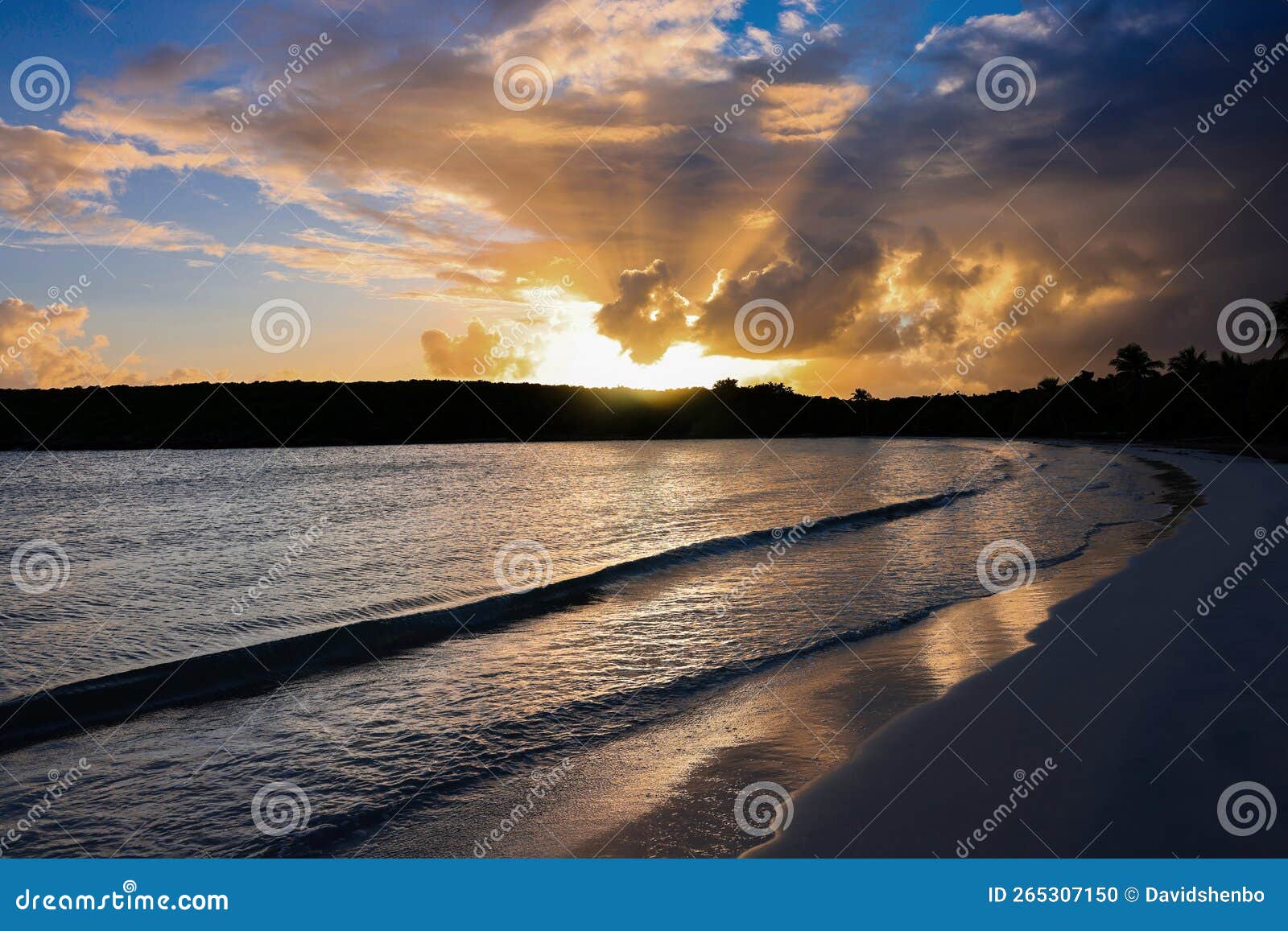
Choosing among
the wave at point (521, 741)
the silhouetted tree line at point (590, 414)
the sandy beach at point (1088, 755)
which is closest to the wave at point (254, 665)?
the wave at point (521, 741)

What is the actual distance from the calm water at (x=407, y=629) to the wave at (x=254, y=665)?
0.20 feet

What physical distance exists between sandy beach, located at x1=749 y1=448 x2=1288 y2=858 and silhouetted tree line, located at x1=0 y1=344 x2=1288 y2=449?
85.0m

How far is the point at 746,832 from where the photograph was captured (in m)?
5.42

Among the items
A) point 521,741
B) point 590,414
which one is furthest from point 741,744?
point 590,414

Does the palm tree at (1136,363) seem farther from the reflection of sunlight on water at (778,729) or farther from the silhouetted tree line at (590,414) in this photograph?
the reflection of sunlight on water at (778,729)

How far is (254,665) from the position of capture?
1056 centimetres

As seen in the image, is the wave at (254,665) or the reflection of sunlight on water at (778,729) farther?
the wave at (254,665)

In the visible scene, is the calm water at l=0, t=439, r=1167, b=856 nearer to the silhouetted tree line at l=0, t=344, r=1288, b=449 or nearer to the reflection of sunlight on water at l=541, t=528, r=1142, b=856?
the reflection of sunlight on water at l=541, t=528, r=1142, b=856

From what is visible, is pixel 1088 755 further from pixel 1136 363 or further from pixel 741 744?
pixel 1136 363

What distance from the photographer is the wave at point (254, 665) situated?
8711 mm

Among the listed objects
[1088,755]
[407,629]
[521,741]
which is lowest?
[521,741]

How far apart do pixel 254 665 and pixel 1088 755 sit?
1035 cm

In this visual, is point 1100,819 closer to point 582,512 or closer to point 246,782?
point 246,782

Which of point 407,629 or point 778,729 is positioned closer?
point 778,729
